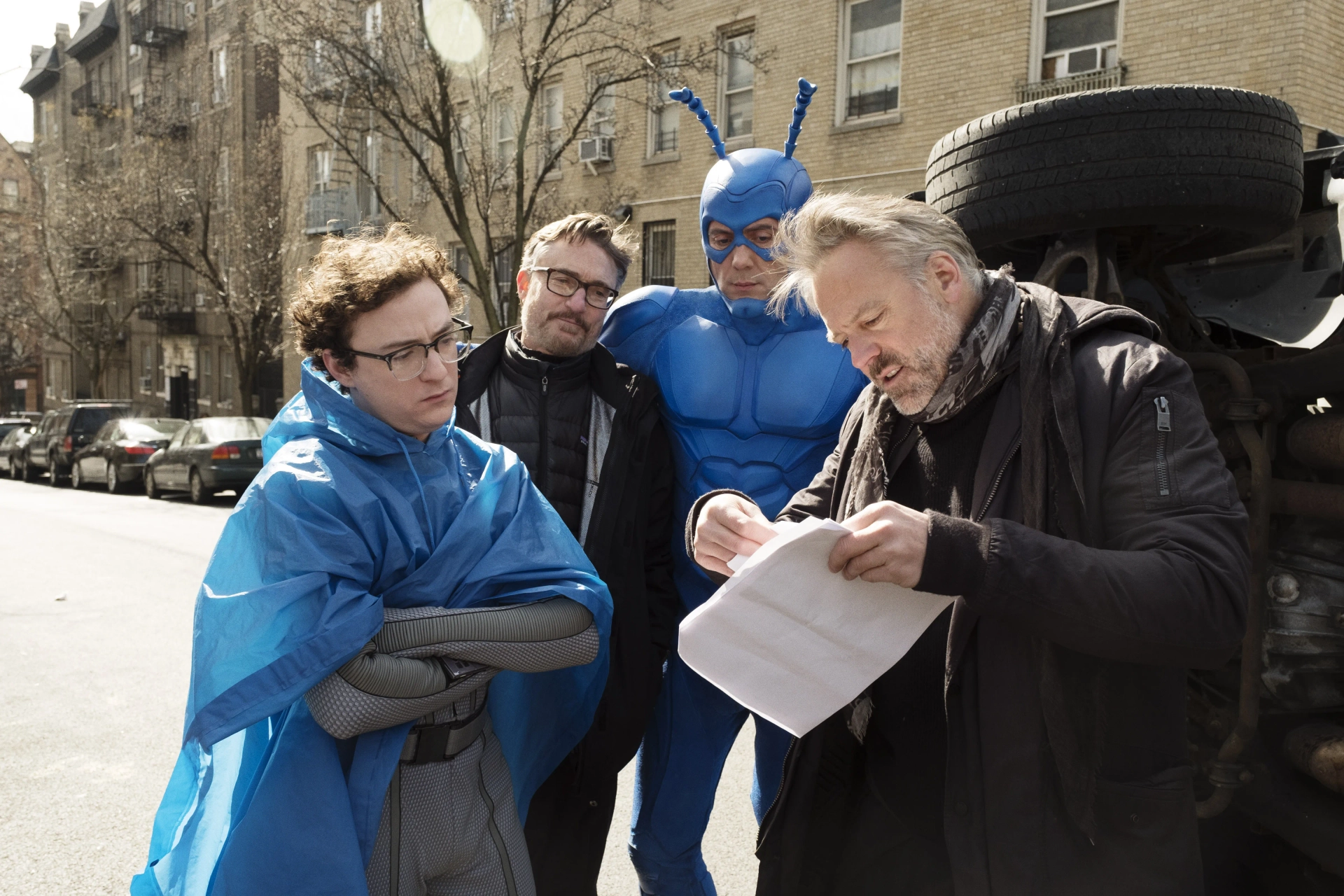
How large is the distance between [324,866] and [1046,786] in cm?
125

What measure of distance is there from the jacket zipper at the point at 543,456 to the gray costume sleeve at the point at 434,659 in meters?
0.75

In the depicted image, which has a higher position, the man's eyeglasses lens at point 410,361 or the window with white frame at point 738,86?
the window with white frame at point 738,86

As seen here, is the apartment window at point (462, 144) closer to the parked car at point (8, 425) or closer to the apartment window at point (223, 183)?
the apartment window at point (223, 183)

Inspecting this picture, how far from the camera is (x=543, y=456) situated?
2.85 m

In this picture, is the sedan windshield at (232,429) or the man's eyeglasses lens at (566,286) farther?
the sedan windshield at (232,429)

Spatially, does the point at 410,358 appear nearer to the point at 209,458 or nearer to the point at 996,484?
the point at 996,484

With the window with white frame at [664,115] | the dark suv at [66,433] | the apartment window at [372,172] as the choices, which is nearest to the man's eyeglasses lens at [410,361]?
the window with white frame at [664,115]

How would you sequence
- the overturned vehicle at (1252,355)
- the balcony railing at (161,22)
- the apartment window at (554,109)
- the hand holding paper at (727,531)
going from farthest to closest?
the balcony railing at (161,22) < the apartment window at (554,109) < the overturned vehicle at (1252,355) < the hand holding paper at (727,531)

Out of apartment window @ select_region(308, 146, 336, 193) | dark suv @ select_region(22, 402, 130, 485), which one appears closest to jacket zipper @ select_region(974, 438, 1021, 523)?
dark suv @ select_region(22, 402, 130, 485)

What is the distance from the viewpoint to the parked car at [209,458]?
52.5 feet

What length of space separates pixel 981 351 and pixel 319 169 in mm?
26469

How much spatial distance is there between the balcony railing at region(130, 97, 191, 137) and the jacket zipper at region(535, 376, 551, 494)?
91.2 ft

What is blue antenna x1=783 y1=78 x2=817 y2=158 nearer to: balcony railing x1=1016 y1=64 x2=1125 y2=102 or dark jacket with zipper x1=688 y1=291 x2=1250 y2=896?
dark jacket with zipper x1=688 y1=291 x2=1250 y2=896

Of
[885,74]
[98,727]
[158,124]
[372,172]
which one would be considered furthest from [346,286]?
[158,124]
